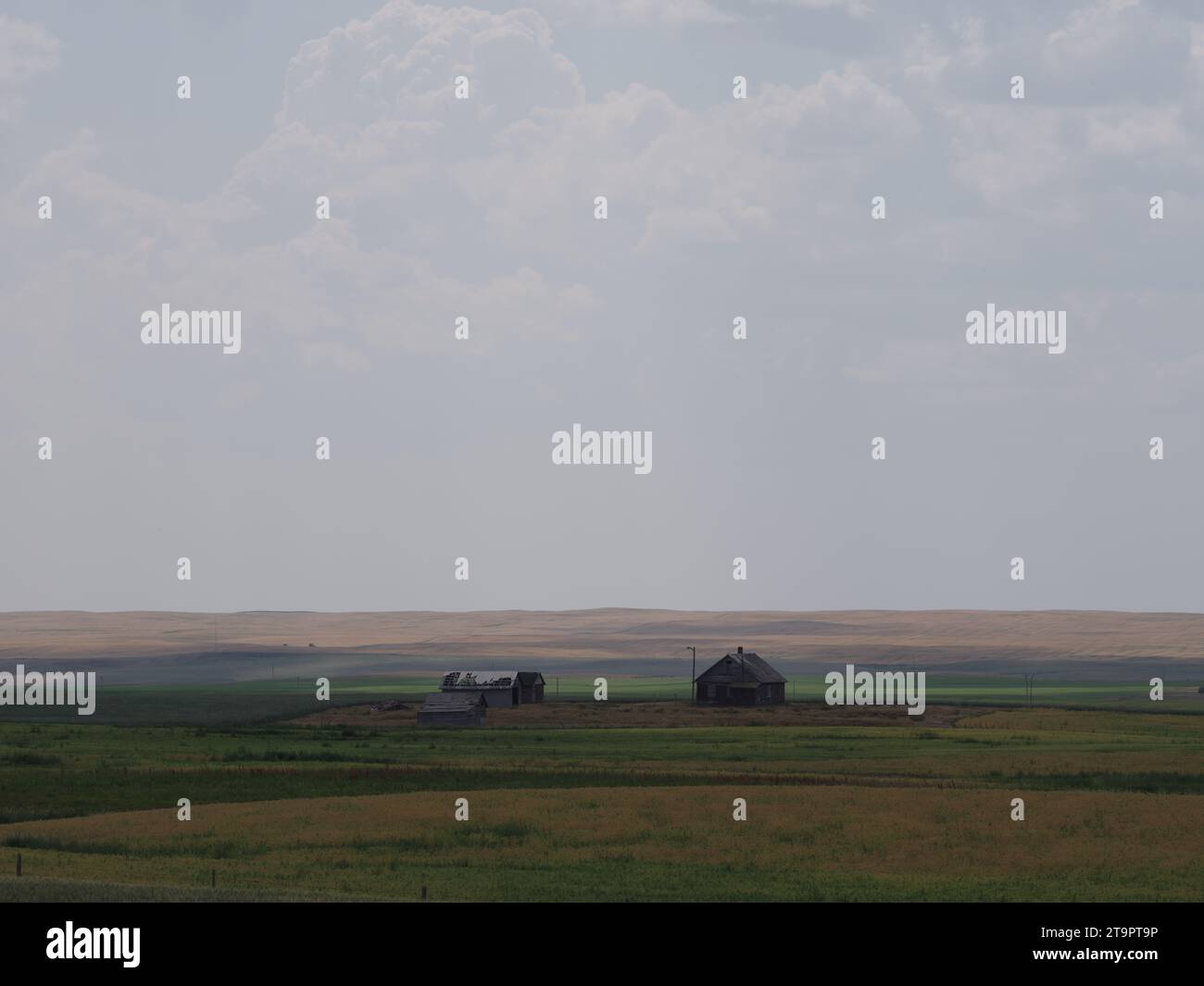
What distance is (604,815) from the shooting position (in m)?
50.5

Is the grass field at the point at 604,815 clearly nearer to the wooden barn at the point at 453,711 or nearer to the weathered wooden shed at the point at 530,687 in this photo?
the wooden barn at the point at 453,711

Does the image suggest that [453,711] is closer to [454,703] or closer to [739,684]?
[454,703]

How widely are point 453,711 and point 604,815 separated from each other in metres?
60.1

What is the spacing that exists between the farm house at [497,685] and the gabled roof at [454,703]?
955 cm

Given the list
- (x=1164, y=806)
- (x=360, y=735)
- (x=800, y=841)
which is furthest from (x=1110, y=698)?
(x=800, y=841)

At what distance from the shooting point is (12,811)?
52531 millimetres

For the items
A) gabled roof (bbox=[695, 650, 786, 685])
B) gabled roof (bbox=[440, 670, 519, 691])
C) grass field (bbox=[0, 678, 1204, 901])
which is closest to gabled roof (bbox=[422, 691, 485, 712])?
gabled roof (bbox=[440, 670, 519, 691])

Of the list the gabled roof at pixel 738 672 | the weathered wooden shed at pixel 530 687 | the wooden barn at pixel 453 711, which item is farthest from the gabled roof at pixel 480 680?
the gabled roof at pixel 738 672

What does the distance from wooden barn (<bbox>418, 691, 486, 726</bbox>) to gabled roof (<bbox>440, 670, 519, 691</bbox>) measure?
1063 centimetres

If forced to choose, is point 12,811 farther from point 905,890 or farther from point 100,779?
point 905,890

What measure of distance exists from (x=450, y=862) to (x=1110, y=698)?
5195 inches

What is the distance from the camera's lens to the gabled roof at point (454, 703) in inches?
4328

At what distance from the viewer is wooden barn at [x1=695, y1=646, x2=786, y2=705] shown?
132750mm
